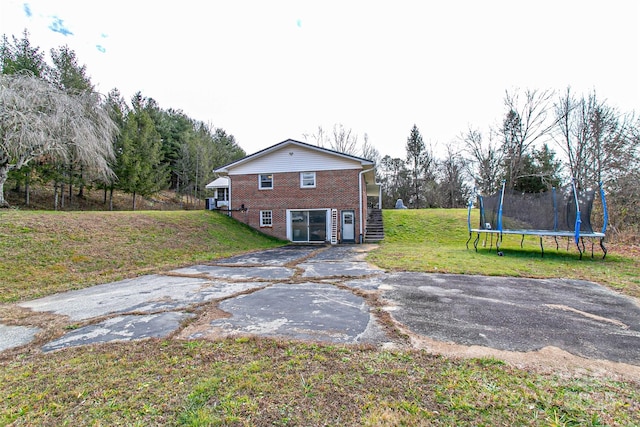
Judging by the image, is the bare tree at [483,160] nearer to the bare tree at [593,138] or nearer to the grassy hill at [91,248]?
the bare tree at [593,138]

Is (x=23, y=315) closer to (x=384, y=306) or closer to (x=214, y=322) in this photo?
(x=214, y=322)

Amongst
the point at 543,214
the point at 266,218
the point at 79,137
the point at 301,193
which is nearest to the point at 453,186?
the point at 301,193

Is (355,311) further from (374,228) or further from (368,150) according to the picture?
(368,150)

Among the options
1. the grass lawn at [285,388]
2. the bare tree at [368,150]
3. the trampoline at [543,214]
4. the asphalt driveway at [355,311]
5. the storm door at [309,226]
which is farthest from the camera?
the bare tree at [368,150]

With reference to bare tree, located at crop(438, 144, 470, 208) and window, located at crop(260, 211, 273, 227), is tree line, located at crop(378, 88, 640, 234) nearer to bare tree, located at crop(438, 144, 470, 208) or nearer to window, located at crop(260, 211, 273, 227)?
bare tree, located at crop(438, 144, 470, 208)

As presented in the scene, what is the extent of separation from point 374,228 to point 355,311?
14.1 m

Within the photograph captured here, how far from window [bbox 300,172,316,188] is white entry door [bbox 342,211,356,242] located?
2528mm

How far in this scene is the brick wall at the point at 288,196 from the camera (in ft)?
52.6

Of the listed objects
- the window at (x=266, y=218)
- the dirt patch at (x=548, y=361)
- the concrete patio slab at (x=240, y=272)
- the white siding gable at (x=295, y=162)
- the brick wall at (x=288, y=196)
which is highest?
the white siding gable at (x=295, y=162)

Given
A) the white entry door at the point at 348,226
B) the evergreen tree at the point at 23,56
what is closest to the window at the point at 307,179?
the white entry door at the point at 348,226

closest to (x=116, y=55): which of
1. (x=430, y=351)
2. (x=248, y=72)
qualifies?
(x=248, y=72)

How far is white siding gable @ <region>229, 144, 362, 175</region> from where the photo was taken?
53.1 feet

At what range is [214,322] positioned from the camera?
399cm

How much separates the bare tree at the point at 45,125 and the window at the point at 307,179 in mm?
10242
